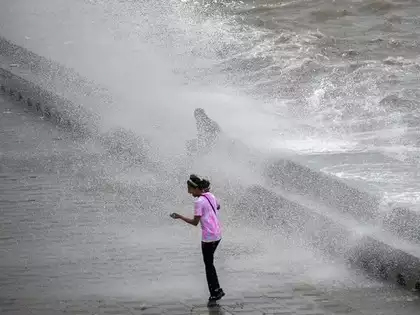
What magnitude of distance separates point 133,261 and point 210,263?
74.0 inches

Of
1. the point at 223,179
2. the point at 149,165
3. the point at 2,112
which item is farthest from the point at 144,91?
the point at 223,179

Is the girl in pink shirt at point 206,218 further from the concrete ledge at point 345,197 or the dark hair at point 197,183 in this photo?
the concrete ledge at point 345,197

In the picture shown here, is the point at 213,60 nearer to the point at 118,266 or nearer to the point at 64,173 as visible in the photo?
the point at 64,173

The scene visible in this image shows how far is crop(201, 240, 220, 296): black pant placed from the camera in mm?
9180

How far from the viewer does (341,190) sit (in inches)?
478

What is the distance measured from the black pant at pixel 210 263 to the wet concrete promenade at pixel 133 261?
250mm

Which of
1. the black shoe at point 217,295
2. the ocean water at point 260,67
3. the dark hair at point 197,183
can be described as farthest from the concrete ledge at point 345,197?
the dark hair at point 197,183

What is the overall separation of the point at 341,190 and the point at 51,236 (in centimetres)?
436

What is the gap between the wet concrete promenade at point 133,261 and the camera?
372 inches

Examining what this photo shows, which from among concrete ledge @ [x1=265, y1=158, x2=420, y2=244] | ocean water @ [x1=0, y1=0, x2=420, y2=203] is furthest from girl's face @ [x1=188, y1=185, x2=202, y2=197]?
ocean water @ [x1=0, y1=0, x2=420, y2=203]

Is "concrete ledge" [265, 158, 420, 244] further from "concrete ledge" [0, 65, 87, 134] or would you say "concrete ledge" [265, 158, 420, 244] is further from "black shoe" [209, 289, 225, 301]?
"concrete ledge" [0, 65, 87, 134]

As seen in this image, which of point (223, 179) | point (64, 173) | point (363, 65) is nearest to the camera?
point (223, 179)

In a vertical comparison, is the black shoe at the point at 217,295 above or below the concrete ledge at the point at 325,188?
below

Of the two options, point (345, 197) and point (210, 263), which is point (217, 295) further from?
point (345, 197)
